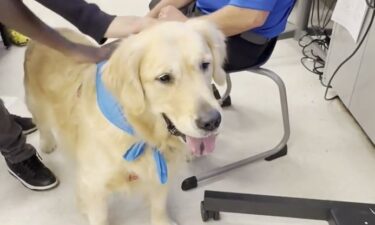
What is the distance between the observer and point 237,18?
53.1 inches


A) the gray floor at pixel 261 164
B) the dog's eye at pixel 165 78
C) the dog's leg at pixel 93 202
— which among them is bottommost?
the gray floor at pixel 261 164

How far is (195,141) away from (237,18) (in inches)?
18.3

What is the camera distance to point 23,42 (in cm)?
272

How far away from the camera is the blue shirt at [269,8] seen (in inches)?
52.1

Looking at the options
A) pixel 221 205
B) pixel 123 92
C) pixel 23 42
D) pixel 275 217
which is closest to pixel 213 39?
pixel 123 92

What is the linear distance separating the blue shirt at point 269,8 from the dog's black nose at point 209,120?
18.4 inches

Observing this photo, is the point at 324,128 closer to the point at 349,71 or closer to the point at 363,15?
the point at 349,71

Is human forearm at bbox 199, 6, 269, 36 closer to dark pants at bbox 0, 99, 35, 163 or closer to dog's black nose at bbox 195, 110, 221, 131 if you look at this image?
dog's black nose at bbox 195, 110, 221, 131

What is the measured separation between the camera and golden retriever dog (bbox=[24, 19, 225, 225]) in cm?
104

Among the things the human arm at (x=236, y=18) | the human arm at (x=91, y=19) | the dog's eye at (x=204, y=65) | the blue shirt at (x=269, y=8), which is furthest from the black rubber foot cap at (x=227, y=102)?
the dog's eye at (x=204, y=65)

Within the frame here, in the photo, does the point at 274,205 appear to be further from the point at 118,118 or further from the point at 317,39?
the point at 317,39

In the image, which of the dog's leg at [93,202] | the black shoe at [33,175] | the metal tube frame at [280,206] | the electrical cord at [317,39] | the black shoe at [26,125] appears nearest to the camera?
the dog's leg at [93,202]

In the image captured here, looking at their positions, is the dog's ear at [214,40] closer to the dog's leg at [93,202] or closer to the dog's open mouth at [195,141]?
the dog's open mouth at [195,141]

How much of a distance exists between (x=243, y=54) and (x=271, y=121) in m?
0.68
